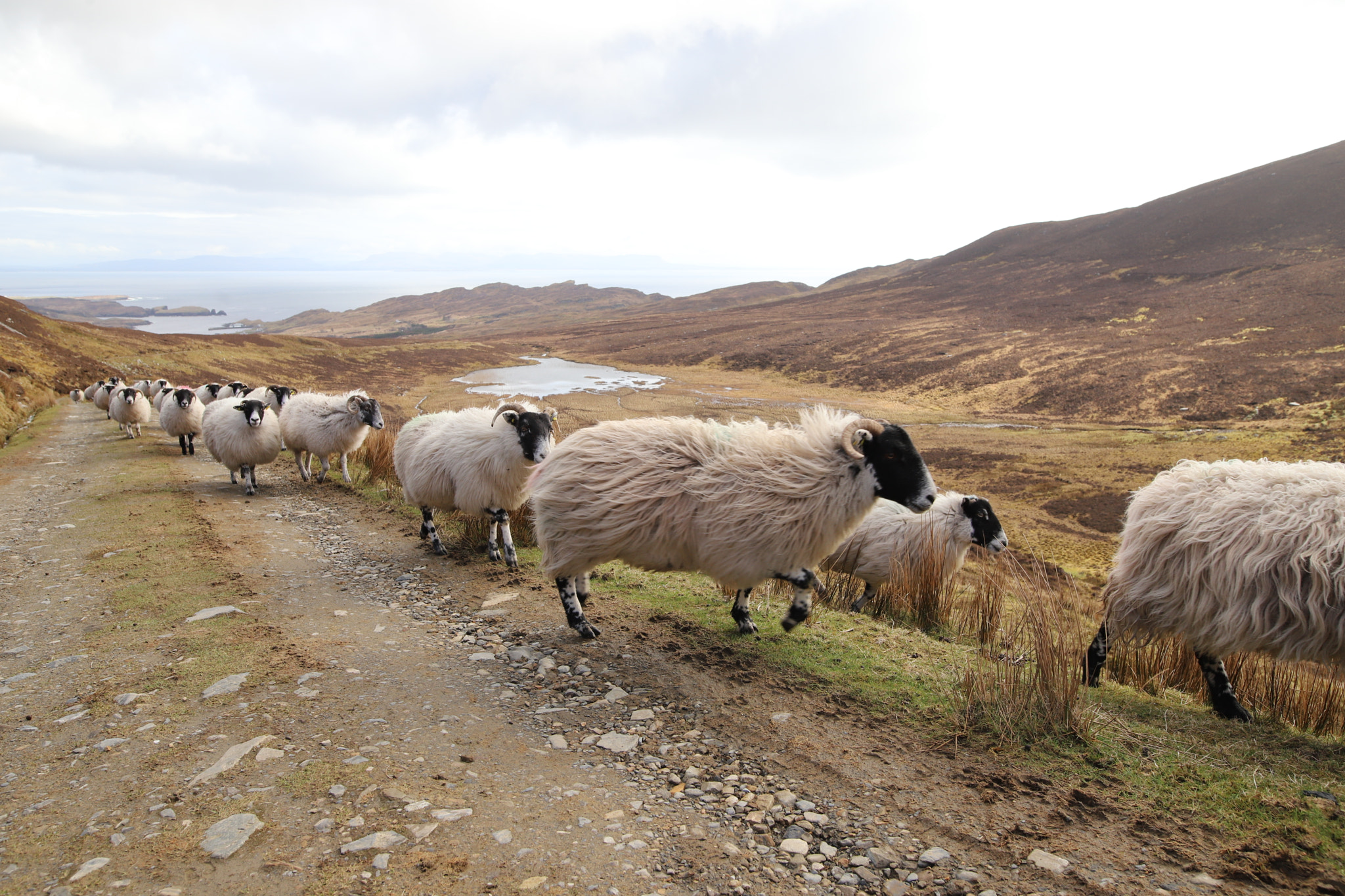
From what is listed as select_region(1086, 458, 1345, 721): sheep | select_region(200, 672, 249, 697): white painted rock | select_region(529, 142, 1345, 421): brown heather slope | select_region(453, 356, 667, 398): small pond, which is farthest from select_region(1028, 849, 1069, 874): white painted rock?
select_region(453, 356, 667, 398): small pond

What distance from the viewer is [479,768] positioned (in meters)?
4.09

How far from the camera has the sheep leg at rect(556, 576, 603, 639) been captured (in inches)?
245

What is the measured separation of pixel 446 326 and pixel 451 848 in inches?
6868

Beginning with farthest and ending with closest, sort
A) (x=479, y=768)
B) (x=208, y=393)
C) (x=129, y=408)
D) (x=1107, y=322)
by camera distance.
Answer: (x=1107, y=322)
(x=208, y=393)
(x=129, y=408)
(x=479, y=768)

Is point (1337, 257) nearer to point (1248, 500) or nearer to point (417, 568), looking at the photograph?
point (1248, 500)

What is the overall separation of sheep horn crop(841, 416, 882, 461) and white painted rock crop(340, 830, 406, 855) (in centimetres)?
456

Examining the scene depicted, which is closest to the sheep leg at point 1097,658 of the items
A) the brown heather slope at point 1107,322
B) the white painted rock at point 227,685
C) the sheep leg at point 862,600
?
the sheep leg at point 862,600

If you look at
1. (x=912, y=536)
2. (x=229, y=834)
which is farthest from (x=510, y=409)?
(x=912, y=536)

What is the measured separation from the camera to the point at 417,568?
841cm

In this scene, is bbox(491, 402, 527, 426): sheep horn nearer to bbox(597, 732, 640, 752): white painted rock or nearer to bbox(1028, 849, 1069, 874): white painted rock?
bbox(597, 732, 640, 752): white painted rock

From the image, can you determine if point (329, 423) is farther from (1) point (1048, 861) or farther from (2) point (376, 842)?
(1) point (1048, 861)

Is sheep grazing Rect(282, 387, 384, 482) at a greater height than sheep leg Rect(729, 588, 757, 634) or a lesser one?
greater

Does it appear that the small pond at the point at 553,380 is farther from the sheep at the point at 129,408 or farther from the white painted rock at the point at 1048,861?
the white painted rock at the point at 1048,861

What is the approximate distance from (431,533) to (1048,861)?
27.1ft
